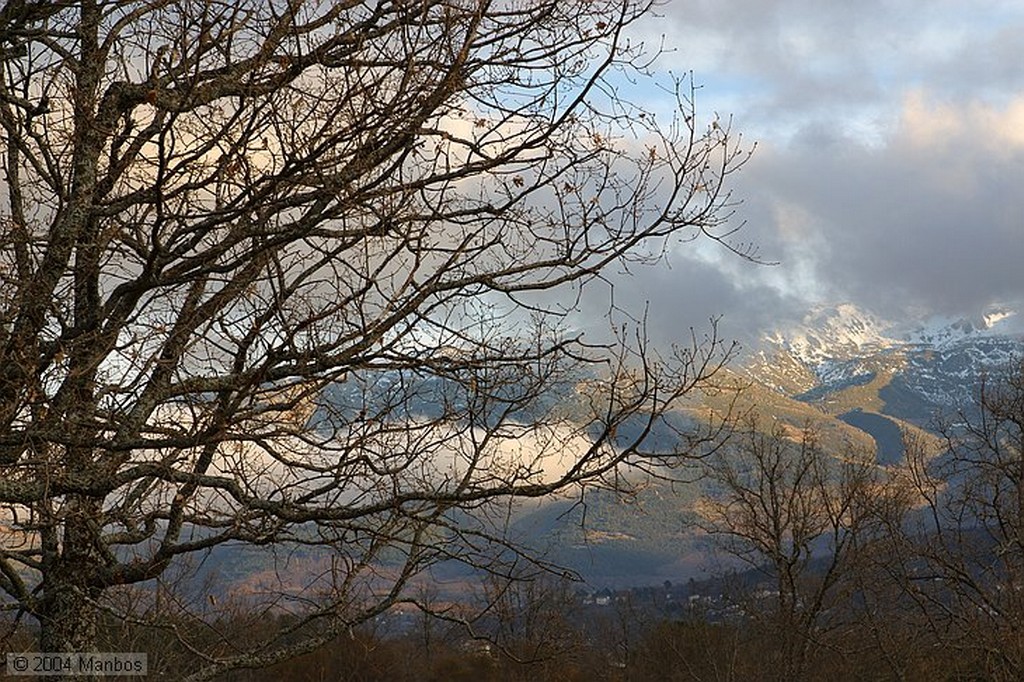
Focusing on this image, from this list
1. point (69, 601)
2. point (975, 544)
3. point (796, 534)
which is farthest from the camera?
point (796, 534)

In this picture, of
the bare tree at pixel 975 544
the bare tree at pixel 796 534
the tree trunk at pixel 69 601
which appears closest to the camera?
→ the tree trunk at pixel 69 601

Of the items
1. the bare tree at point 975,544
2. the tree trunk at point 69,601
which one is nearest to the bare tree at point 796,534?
the bare tree at point 975,544

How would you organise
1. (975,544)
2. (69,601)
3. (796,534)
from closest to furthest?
1. (69,601)
2. (975,544)
3. (796,534)

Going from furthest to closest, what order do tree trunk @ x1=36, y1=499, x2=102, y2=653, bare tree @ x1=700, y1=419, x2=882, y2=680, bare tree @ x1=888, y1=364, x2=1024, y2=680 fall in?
1. bare tree @ x1=700, y1=419, x2=882, y2=680
2. bare tree @ x1=888, y1=364, x2=1024, y2=680
3. tree trunk @ x1=36, y1=499, x2=102, y2=653

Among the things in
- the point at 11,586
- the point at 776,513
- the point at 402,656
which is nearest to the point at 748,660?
the point at 402,656

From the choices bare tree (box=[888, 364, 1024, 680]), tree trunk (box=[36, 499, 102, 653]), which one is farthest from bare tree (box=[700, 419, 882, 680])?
tree trunk (box=[36, 499, 102, 653])

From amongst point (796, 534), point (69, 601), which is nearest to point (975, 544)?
point (796, 534)

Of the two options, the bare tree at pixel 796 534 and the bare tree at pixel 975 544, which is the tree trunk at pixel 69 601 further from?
the bare tree at pixel 796 534

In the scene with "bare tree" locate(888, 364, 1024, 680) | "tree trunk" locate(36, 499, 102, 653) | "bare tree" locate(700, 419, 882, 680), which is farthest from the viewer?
"bare tree" locate(700, 419, 882, 680)

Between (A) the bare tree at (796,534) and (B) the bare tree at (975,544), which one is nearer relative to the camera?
(B) the bare tree at (975,544)

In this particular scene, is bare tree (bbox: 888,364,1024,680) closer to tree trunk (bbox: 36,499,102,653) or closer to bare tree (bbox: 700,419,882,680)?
bare tree (bbox: 700,419,882,680)

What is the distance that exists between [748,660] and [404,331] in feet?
126

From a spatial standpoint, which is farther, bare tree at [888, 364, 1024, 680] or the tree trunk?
bare tree at [888, 364, 1024, 680]

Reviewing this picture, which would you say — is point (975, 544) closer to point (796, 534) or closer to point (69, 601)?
point (796, 534)
